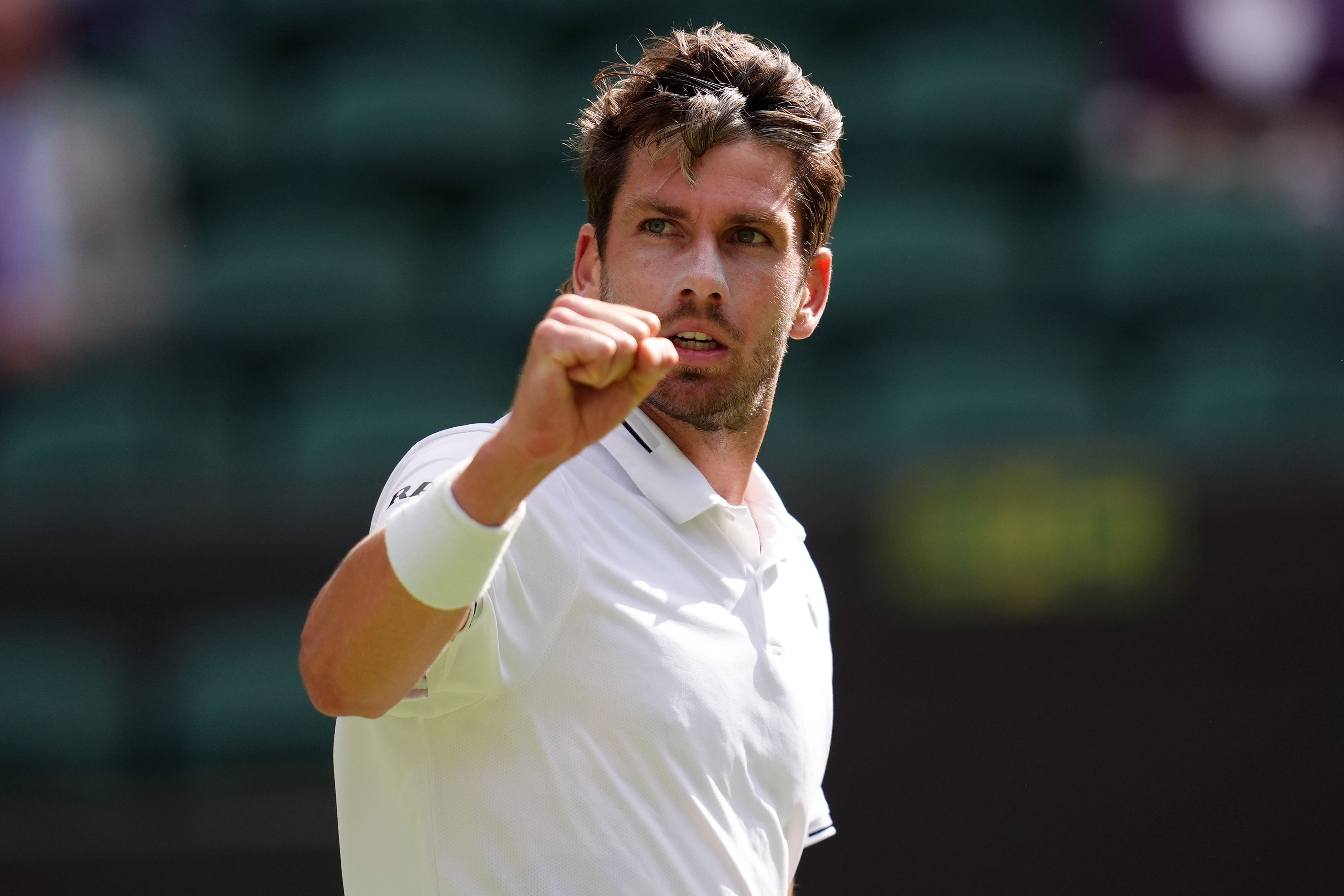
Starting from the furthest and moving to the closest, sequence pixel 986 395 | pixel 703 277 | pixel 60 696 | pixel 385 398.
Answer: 1. pixel 385 398
2. pixel 986 395
3. pixel 60 696
4. pixel 703 277

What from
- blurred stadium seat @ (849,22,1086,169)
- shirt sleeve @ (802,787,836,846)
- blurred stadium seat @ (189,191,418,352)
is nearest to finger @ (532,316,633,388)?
shirt sleeve @ (802,787,836,846)

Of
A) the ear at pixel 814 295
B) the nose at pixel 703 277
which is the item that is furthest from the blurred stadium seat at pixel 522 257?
the nose at pixel 703 277

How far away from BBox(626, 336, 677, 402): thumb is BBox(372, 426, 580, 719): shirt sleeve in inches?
8.4

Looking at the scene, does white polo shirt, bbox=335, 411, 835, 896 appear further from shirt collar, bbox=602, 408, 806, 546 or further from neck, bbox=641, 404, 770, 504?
neck, bbox=641, 404, 770, 504

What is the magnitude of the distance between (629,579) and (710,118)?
629 millimetres

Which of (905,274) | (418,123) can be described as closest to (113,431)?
(418,123)

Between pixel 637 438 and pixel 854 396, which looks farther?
pixel 854 396

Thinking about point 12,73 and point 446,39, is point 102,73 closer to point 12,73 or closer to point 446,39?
point 12,73

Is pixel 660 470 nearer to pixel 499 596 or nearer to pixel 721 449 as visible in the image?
pixel 721 449

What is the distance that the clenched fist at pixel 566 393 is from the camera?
1413mm

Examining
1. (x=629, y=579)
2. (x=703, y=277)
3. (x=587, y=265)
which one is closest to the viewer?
(x=629, y=579)

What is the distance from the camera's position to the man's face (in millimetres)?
1984

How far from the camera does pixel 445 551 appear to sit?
1466mm

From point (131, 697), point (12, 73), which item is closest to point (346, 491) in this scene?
point (131, 697)
